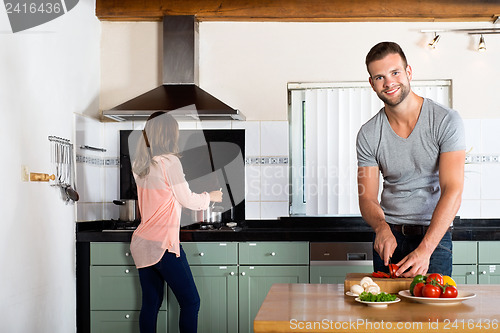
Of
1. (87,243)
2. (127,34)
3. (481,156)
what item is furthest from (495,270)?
(127,34)

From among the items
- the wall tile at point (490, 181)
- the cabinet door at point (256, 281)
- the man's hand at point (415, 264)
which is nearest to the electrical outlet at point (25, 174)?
the cabinet door at point (256, 281)

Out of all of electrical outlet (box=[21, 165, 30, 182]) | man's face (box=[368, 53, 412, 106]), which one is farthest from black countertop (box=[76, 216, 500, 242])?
man's face (box=[368, 53, 412, 106])

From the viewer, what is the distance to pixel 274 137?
4.70 metres

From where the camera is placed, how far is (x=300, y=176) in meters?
4.75

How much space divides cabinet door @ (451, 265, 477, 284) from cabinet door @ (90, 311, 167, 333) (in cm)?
203

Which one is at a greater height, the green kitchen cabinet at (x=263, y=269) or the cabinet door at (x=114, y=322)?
the green kitchen cabinet at (x=263, y=269)

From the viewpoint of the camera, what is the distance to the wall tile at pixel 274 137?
470 centimetres

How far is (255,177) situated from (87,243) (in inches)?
49.7

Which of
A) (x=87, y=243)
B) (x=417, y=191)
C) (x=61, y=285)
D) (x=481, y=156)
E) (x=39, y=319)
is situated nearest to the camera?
(x=417, y=191)

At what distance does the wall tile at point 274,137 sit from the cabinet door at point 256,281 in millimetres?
930

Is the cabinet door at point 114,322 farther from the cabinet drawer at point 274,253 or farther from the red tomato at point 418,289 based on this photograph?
the red tomato at point 418,289

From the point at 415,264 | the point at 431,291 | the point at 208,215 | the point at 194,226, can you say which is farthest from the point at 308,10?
the point at 431,291

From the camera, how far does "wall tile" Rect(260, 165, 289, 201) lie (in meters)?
4.70

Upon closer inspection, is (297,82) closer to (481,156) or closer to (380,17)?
(380,17)
